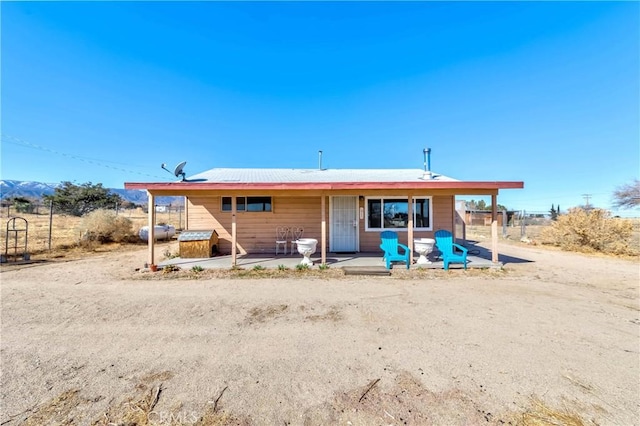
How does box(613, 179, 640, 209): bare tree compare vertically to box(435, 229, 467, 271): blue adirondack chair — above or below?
above

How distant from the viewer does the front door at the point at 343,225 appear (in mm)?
9000

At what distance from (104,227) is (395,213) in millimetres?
12952

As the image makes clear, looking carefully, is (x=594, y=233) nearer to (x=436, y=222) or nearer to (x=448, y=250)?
(x=436, y=222)

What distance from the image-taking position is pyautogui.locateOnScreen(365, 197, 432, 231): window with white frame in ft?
29.4

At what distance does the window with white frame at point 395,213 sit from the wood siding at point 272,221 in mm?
198

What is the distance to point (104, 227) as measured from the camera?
11703 mm

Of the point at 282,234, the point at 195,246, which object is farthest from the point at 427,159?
the point at 195,246

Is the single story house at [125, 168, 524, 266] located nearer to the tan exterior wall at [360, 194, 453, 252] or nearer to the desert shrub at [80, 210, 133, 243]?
the tan exterior wall at [360, 194, 453, 252]

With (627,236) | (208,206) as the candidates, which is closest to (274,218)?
(208,206)

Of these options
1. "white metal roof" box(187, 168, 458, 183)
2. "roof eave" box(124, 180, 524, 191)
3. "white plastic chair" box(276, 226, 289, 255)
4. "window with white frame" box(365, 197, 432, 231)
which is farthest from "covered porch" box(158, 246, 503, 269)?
"white metal roof" box(187, 168, 458, 183)

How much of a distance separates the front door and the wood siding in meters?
0.20

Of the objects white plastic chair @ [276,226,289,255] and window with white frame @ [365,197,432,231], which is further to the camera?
white plastic chair @ [276,226,289,255]

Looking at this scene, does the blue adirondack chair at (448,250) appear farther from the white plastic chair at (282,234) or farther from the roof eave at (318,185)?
the white plastic chair at (282,234)

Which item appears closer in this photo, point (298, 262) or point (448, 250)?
point (448, 250)
